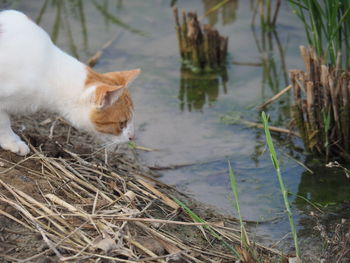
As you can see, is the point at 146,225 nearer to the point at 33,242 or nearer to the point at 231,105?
the point at 33,242

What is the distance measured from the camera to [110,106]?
400 centimetres

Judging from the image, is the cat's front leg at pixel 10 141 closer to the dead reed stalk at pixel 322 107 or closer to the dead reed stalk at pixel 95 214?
the dead reed stalk at pixel 95 214

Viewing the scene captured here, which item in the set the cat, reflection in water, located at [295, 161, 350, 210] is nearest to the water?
reflection in water, located at [295, 161, 350, 210]

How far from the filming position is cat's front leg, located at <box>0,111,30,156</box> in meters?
4.07

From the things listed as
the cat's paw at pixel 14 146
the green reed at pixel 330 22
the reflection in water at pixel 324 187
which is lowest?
the reflection in water at pixel 324 187

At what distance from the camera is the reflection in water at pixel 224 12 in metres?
7.53

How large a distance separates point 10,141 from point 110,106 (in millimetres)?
656

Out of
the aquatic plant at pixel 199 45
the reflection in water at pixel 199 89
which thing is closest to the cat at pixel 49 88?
the reflection in water at pixel 199 89

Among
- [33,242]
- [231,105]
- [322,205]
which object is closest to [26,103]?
[33,242]

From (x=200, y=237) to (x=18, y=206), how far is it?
101 cm

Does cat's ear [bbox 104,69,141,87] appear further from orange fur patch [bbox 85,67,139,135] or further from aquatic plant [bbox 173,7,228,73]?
aquatic plant [bbox 173,7,228,73]

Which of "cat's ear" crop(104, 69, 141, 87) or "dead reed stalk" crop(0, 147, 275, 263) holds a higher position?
"cat's ear" crop(104, 69, 141, 87)

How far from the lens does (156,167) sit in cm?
504

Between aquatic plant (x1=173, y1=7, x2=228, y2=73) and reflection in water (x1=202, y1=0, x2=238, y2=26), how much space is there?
32.1 inches
